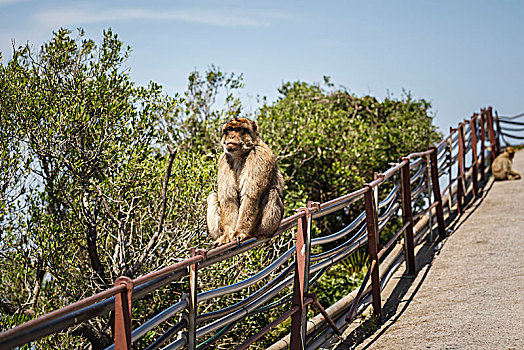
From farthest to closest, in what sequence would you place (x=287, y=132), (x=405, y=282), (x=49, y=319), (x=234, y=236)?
(x=287, y=132) < (x=405, y=282) < (x=234, y=236) < (x=49, y=319)

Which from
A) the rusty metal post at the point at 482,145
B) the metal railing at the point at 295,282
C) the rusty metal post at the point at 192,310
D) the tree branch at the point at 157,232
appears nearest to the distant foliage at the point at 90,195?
the tree branch at the point at 157,232

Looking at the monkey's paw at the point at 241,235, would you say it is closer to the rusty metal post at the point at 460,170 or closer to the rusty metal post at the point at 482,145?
the rusty metal post at the point at 460,170

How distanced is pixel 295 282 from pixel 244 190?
2.71 feet

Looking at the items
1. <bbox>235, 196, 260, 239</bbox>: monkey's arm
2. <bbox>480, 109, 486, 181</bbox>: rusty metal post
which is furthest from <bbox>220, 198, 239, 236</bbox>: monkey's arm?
<bbox>480, 109, 486, 181</bbox>: rusty metal post

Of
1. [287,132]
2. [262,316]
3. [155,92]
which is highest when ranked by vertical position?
[155,92]

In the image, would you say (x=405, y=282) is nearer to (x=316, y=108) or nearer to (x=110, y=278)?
(x=110, y=278)

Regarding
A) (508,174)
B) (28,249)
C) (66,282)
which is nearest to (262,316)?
(66,282)

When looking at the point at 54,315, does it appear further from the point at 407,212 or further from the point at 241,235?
the point at 407,212

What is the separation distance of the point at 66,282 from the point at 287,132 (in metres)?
4.78

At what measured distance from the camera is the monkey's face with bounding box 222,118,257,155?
15.2ft

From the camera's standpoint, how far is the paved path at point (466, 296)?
480 centimetres

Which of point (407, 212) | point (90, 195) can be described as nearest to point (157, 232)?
point (90, 195)

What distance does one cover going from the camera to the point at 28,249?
287 inches

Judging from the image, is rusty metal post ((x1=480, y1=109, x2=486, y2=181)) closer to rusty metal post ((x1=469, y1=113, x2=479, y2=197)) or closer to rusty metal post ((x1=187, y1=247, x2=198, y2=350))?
rusty metal post ((x1=469, y1=113, x2=479, y2=197))
